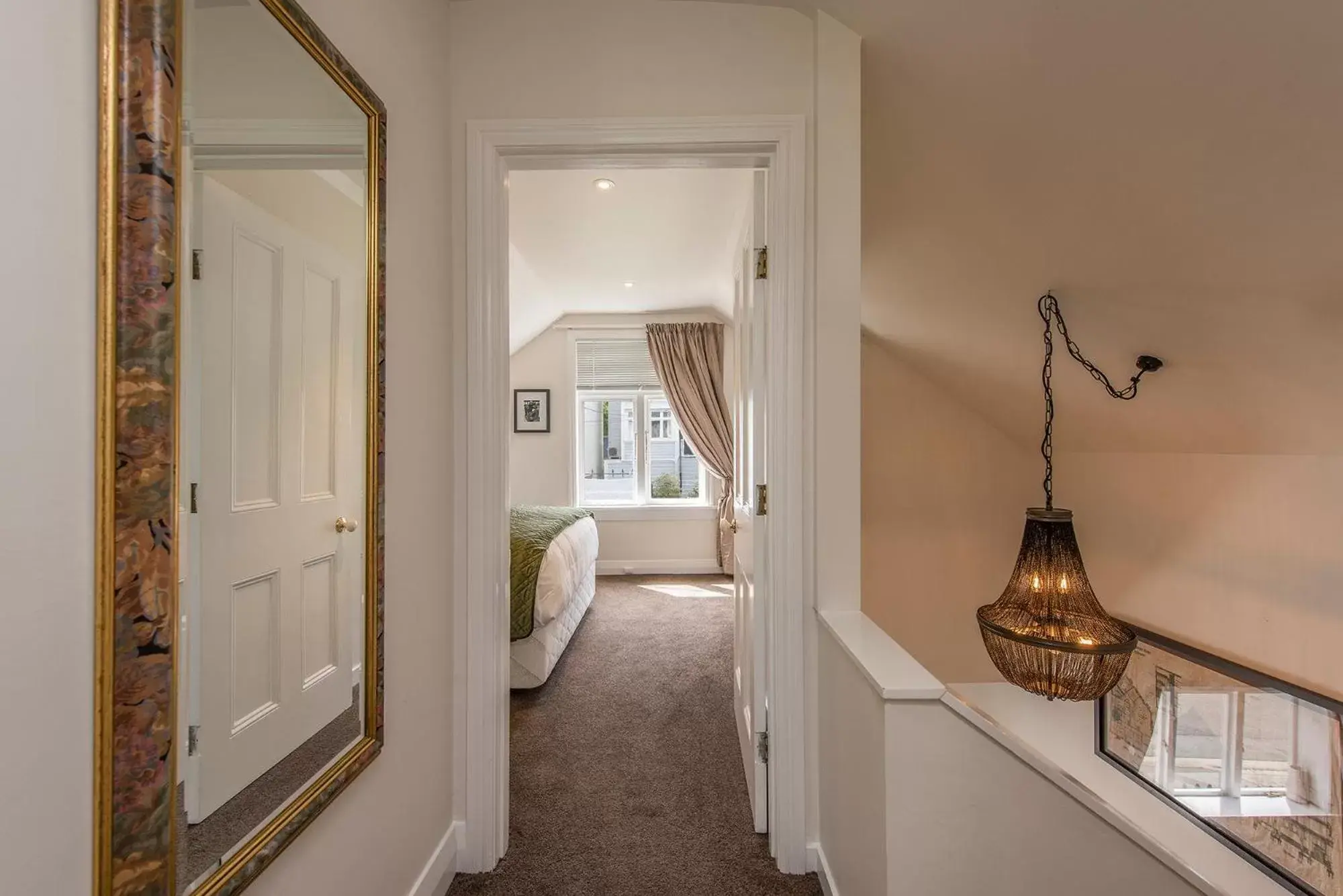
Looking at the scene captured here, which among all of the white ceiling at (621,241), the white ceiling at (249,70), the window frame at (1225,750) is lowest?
the window frame at (1225,750)

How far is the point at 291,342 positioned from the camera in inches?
34.9

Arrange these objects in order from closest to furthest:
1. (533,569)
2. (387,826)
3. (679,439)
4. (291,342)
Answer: (291,342) → (387,826) → (533,569) → (679,439)

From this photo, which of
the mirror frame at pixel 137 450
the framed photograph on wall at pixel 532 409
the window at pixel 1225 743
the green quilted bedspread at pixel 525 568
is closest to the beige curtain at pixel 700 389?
the framed photograph on wall at pixel 532 409

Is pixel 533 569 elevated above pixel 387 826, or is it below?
above

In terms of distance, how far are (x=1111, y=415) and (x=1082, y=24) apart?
1755 millimetres

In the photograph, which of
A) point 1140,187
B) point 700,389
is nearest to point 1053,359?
point 1140,187

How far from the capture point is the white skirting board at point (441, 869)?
1.32 metres

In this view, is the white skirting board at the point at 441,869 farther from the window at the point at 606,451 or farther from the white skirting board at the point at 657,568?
the window at the point at 606,451

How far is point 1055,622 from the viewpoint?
181cm

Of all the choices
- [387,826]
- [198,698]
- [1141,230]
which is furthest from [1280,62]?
[387,826]

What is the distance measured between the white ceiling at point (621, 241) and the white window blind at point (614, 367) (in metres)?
0.35

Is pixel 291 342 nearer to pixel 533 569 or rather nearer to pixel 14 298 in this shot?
pixel 14 298

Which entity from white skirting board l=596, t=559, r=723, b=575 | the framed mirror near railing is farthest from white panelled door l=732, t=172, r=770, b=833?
white skirting board l=596, t=559, r=723, b=575

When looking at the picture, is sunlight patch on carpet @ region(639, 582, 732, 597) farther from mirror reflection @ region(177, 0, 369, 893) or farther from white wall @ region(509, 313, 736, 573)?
mirror reflection @ region(177, 0, 369, 893)
